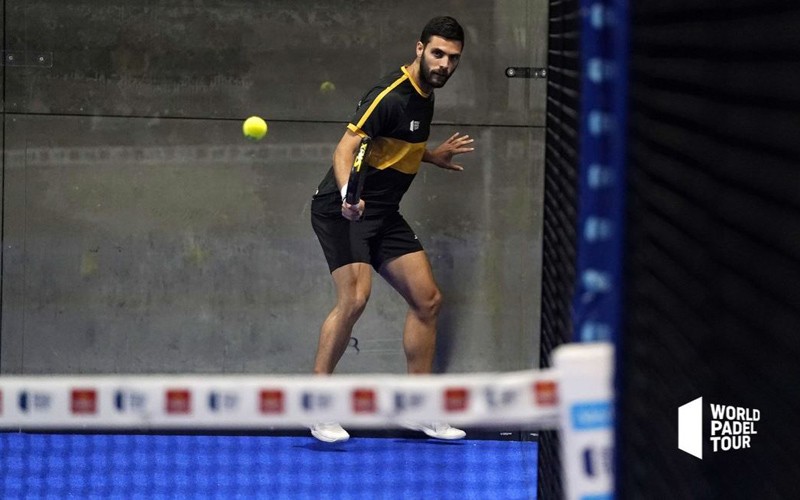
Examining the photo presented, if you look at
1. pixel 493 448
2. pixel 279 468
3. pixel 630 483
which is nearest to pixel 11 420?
pixel 630 483

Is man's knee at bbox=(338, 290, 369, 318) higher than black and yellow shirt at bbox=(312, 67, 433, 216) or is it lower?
lower

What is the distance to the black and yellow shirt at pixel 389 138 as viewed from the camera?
5738mm

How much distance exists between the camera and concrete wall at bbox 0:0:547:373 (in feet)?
21.2

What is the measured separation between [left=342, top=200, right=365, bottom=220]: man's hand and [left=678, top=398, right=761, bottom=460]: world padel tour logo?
2.63 meters

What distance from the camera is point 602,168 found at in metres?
2.15

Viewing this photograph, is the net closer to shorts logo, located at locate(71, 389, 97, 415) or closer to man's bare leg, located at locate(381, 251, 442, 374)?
shorts logo, located at locate(71, 389, 97, 415)

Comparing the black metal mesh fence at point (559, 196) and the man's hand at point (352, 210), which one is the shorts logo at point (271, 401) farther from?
the man's hand at point (352, 210)

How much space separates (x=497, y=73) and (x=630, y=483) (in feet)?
14.2

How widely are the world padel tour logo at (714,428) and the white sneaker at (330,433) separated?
320cm

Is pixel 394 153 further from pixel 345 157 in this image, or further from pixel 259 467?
pixel 259 467

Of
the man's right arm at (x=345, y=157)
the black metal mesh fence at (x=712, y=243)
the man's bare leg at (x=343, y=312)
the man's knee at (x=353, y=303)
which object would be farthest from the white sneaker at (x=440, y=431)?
the black metal mesh fence at (x=712, y=243)

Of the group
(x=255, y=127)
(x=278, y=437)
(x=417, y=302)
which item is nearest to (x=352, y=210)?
(x=417, y=302)

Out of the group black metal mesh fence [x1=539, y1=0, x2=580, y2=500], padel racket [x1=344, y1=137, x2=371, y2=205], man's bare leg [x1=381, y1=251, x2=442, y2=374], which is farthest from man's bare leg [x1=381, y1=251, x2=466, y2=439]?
black metal mesh fence [x1=539, y1=0, x2=580, y2=500]

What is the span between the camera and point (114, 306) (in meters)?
6.65
